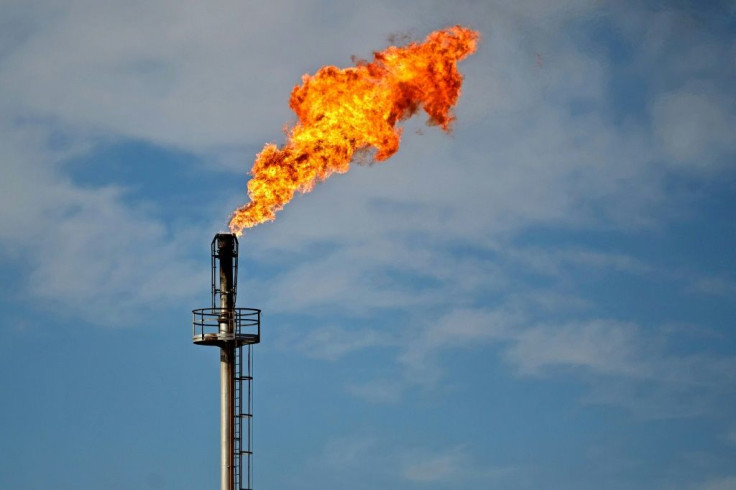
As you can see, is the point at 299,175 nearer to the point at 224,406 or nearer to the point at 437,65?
the point at 437,65

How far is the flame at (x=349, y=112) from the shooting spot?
34.4m

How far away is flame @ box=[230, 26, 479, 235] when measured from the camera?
34.4 meters

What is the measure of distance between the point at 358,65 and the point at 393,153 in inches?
161

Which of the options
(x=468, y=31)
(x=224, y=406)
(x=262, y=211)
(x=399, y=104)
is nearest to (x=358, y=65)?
(x=399, y=104)

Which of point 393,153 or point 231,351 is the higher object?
point 393,153

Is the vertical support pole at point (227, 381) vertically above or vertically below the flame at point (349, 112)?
below

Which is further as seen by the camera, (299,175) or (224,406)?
(299,175)

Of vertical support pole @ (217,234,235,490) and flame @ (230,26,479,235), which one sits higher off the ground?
flame @ (230,26,479,235)

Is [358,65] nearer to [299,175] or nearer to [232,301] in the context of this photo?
[299,175]

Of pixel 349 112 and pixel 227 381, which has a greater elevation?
pixel 349 112

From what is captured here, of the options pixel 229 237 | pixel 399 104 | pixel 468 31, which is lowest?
pixel 229 237

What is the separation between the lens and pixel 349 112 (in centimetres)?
3491

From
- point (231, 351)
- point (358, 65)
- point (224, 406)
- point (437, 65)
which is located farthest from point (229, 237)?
point (437, 65)

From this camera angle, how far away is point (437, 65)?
3434cm
